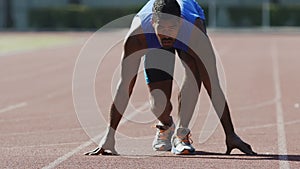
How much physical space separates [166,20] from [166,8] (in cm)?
14

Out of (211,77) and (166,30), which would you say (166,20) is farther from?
(211,77)

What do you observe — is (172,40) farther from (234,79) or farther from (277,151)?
(234,79)

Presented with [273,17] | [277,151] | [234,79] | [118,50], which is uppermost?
[277,151]

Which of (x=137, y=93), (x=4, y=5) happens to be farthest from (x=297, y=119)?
(x=4, y=5)

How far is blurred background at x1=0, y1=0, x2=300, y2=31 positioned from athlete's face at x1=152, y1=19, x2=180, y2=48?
51.7 metres

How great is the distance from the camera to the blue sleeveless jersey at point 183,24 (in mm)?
8750

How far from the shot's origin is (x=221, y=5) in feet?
212

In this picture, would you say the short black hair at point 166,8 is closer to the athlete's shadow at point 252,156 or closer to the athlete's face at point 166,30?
the athlete's face at point 166,30

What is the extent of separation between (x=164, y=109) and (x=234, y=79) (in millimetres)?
11494

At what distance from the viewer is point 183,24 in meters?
8.67

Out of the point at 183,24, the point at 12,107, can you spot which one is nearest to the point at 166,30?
the point at 183,24

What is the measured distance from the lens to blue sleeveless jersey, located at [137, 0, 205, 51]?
8.75 metres

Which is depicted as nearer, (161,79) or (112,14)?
(161,79)

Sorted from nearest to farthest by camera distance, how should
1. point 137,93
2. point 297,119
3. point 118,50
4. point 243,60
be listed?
point 297,119 < point 137,93 < point 243,60 < point 118,50
